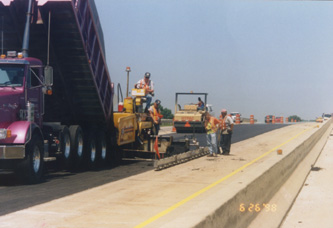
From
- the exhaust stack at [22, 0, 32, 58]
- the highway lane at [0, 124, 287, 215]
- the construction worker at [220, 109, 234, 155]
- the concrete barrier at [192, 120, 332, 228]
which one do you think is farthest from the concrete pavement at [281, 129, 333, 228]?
the exhaust stack at [22, 0, 32, 58]

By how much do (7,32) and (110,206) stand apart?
6830mm

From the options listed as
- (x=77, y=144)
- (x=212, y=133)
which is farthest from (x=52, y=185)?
(x=212, y=133)

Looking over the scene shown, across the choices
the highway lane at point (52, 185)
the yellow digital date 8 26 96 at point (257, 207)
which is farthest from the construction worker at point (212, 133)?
the yellow digital date 8 26 96 at point (257, 207)

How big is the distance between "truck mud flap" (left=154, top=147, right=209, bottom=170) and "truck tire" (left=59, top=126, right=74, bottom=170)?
2.28 m

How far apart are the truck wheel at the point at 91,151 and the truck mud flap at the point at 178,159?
2.02 meters

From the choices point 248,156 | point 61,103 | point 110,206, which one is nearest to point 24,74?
point 61,103

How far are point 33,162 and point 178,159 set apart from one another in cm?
560

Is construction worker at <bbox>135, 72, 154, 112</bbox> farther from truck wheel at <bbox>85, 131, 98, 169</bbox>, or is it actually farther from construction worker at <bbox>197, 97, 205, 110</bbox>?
construction worker at <bbox>197, 97, 205, 110</bbox>

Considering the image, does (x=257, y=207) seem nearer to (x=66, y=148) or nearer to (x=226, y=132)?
(x=66, y=148)

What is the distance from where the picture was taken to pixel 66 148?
1462 cm

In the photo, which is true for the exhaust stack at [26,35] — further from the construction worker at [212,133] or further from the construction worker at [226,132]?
the construction worker at [226,132]

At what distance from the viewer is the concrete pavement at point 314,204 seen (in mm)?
10191

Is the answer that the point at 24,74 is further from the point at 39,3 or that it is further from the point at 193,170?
the point at 193,170

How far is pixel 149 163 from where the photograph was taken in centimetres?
1812
